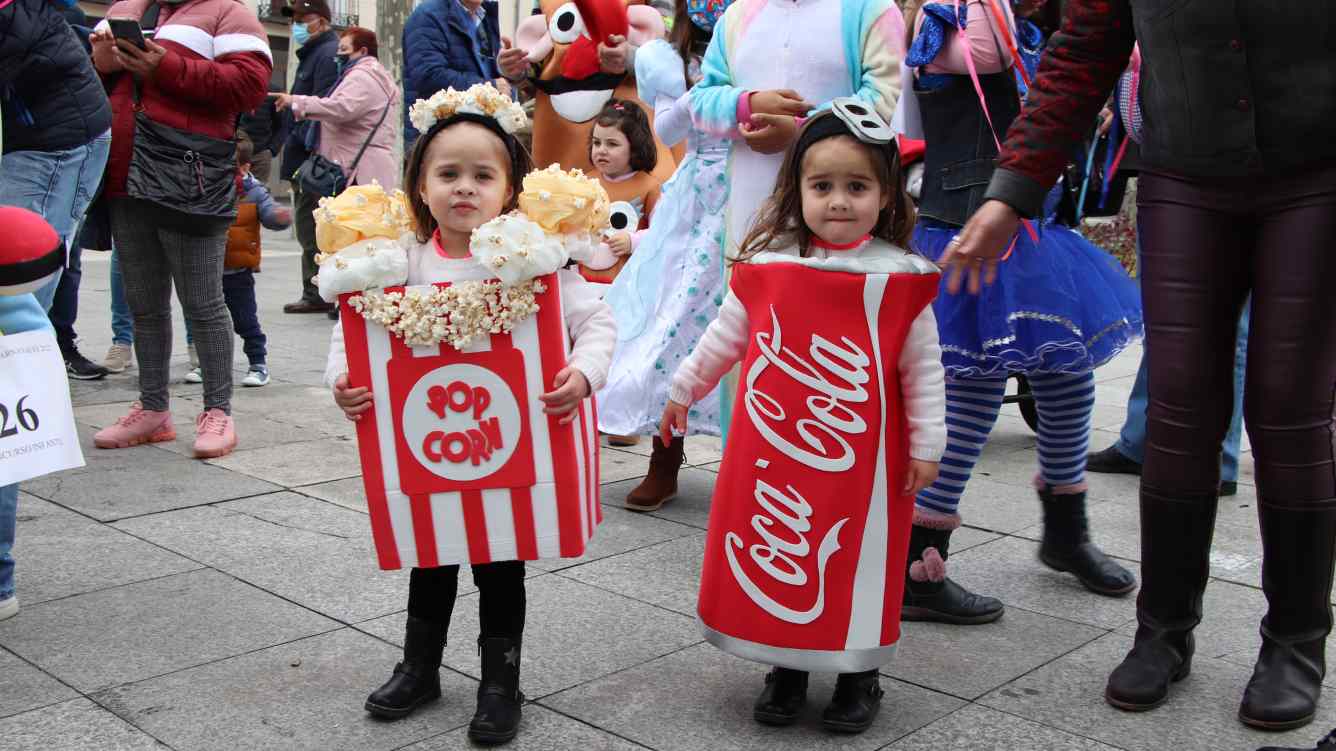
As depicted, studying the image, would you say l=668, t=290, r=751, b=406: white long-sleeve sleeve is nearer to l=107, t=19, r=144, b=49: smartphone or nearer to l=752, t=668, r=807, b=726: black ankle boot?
l=752, t=668, r=807, b=726: black ankle boot

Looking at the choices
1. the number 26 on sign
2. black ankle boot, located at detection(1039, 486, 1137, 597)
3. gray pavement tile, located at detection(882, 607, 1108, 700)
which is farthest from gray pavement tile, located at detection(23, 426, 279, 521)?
black ankle boot, located at detection(1039, 486, 1137, 597)

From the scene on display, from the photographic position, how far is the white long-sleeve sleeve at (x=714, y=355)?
295cm

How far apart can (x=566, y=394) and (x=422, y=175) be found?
1.89 feet

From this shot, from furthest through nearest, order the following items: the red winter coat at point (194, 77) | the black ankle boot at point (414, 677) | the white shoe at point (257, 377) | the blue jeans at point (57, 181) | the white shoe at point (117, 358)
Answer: the white shoe at point (117, 358), the white shoe at point (257, 377), the red winter coat at point (194, 77), the blue jeans at point (57, 181), the black ankle boot at point (414, 677)

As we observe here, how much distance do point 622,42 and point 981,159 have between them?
2.56 meters

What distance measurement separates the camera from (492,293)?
281 cm

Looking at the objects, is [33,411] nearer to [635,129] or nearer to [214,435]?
[214,435]

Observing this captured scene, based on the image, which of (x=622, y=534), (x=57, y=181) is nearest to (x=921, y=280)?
(x=622, y=534)

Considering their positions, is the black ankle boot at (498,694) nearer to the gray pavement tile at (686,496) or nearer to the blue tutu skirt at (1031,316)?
the blue tutu skirt at (1031,316)

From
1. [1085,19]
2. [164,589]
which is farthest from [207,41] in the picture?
[1085,19]

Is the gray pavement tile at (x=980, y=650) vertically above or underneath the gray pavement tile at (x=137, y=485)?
underneath

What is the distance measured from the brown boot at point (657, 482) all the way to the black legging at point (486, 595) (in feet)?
5.61

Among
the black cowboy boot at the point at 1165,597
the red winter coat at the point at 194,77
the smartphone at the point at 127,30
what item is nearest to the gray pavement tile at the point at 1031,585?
the black cowboy boot at the point at 1165,597

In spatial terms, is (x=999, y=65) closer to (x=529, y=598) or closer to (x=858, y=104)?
(x=858, y=104)
